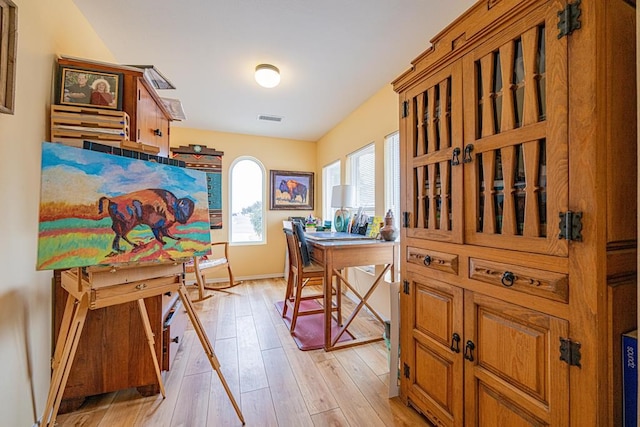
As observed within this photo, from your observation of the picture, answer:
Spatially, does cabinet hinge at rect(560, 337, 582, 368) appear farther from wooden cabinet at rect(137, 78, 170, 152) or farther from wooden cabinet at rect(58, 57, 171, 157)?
wooden cabinet at rect(137, 78, 170, 152)

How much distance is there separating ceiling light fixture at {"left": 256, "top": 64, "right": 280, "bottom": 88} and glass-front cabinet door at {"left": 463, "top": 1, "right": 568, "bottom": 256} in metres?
1.75

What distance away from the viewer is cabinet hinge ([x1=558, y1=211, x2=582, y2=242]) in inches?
32.3

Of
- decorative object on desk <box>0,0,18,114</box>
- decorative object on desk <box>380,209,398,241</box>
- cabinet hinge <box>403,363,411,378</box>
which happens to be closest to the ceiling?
decorative object on desk <box>0,0,18,114</box>

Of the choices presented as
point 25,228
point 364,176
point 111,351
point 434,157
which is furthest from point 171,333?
point 364,176

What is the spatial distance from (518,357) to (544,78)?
105 centimetres

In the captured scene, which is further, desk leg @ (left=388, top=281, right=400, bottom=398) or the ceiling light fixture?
the ceiling light fixture

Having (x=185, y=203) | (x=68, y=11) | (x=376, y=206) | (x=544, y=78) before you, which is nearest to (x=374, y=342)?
(x=376, y=206)

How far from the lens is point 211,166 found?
4.25m

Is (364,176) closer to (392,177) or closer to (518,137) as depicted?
(392,177)

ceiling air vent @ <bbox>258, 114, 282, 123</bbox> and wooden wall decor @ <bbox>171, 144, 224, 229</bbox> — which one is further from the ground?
ceiling air vent @ <bbox>258, 114, 282, 123</bbox>

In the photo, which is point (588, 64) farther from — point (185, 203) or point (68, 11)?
point (68, 11)

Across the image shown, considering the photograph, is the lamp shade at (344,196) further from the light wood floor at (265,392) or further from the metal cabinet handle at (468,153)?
the metal cabinet handle at (468,153)

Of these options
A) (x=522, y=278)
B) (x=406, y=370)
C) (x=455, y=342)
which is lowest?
(x=406, y=370)

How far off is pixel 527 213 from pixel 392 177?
190 centimetres
